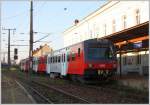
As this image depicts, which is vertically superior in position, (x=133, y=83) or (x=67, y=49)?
(x=67, y=49)

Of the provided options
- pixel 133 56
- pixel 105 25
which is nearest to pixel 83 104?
pixel 133 56

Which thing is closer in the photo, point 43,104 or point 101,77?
point 43,104

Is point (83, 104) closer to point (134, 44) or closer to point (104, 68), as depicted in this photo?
point (104, 68)

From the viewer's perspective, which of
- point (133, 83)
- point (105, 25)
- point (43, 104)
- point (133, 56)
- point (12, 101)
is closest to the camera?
point (43, 104)

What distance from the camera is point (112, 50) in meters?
26.3

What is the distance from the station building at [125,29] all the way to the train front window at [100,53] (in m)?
2.28

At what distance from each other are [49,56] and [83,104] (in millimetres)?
28100

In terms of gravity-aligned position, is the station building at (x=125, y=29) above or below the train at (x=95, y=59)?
above

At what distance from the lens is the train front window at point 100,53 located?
25859mm

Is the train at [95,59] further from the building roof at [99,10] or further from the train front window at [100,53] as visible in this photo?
the building roof at [99,10]

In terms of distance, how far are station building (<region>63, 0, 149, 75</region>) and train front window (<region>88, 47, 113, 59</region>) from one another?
2278mm

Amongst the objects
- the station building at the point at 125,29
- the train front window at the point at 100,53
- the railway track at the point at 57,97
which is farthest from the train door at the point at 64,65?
the railway track at the point at 57,97

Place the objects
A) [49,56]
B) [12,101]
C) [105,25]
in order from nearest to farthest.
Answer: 1. [12,101]
2. [49,56]
3. [105,25]

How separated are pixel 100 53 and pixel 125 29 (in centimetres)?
293
